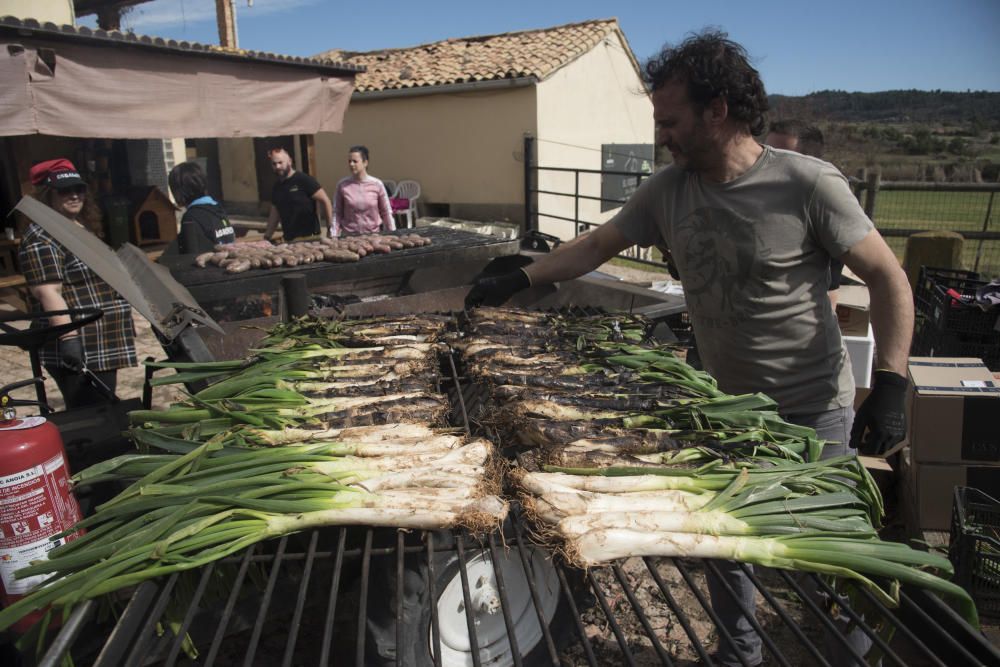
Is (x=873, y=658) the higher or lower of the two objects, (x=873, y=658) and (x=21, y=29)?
the lower

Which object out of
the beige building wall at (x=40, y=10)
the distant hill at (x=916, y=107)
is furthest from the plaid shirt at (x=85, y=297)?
the distant hill at (x=916, y=107)

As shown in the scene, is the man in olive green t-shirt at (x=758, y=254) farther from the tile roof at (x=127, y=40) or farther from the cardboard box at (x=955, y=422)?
the tile roof at (x=127, y=40)

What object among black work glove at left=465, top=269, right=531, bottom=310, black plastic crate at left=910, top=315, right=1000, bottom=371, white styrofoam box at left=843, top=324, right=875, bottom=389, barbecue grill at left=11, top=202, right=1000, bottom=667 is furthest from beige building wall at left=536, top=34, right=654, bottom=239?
black work glove at left=465, top=269, right=531, bottom=310

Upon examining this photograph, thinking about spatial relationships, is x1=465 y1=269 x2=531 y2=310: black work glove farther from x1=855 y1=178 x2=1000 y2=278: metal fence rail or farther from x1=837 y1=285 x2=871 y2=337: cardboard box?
x1=855 y1=178 x2=1000 y2=278: metal fence rail

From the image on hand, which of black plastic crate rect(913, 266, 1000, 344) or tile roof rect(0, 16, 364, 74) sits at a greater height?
tile roof rect(0, 16, 364, 74)

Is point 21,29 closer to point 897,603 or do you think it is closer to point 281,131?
point 281,131

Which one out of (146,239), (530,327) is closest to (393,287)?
(530,327)

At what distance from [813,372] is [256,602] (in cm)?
255

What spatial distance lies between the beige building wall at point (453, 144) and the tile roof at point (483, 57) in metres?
0.43

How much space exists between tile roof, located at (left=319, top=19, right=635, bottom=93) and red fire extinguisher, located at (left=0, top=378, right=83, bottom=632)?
13679mm

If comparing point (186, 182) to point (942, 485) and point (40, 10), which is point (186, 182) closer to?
point (942, 485)

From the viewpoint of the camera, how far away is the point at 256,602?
2705 millimetres

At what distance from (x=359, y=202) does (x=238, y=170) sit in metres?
15.4

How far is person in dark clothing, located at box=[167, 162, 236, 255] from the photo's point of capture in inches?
237
